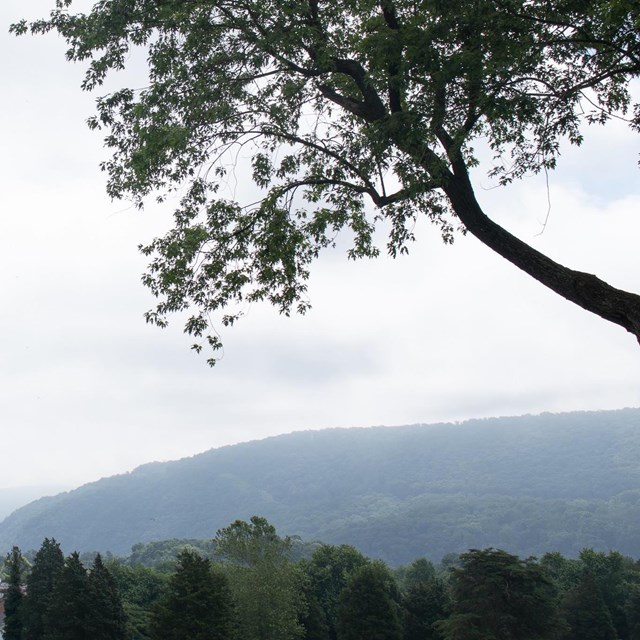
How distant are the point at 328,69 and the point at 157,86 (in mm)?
2899

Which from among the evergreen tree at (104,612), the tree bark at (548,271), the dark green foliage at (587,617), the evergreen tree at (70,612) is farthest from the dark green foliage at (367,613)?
the tree bark at (548,271)

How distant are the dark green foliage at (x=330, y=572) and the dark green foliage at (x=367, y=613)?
1033 cm

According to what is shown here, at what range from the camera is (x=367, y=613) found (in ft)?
158

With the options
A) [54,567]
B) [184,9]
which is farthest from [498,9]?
[54,567]

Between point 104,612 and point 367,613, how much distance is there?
707 inches

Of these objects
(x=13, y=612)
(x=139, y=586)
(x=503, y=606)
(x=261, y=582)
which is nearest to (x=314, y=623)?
(x=261, y=582)

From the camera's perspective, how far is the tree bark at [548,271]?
875 centimetres

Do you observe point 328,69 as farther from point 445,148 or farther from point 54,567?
point 54,567

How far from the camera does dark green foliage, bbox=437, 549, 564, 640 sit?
41.2 metres

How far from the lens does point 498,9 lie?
10.9 m

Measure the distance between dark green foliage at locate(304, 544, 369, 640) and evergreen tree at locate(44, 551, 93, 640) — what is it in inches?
914

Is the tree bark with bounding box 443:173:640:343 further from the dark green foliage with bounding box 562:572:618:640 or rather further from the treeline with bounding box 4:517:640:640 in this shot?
the dark green foliage with bounding box 562:572:618:640

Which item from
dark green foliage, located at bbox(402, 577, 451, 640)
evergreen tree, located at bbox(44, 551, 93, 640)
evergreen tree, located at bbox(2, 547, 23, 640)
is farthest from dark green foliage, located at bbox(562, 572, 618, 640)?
evergreen tree, located at bbox(2, 547, 23, 640)

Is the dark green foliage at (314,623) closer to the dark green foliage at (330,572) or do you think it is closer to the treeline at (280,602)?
the treeline at (280,602)
